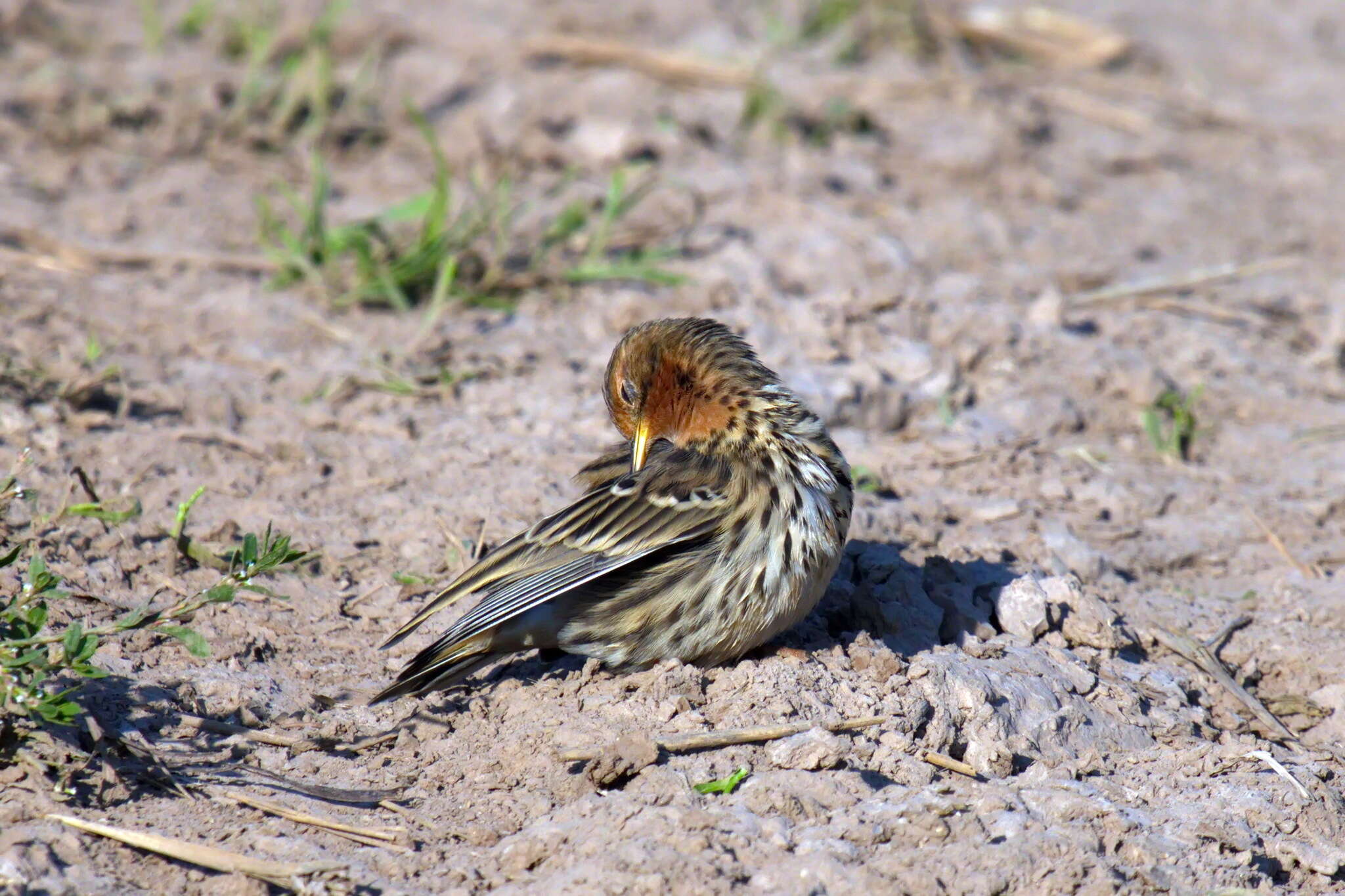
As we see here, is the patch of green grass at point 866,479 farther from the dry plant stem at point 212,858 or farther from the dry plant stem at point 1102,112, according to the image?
the dry plant stem at point 1102,112

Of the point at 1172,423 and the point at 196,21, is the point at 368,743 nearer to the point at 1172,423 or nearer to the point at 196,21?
the point at 1172,423

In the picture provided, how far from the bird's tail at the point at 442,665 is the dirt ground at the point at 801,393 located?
75 mm

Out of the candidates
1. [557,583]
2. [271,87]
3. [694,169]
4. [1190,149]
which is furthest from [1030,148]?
[557,583]

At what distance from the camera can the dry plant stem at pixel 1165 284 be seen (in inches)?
300

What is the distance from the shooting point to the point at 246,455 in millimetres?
5906

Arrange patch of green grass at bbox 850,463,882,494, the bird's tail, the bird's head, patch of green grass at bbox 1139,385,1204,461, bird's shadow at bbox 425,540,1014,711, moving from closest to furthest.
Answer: the bird's tail
bird's shadow at bbox 425,540,1014,711
the bird's head
patch of green grass at bbox 850,463,882,494
patch of green grass at bbox 1139,385,1204,461

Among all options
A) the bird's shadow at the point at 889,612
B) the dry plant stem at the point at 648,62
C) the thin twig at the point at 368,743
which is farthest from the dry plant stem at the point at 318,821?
the dry plant stem at the point at 648,62

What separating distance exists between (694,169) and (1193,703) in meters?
4.78

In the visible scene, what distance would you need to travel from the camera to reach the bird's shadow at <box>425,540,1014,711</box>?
4.85m

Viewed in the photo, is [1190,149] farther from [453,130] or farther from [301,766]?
[301,766]

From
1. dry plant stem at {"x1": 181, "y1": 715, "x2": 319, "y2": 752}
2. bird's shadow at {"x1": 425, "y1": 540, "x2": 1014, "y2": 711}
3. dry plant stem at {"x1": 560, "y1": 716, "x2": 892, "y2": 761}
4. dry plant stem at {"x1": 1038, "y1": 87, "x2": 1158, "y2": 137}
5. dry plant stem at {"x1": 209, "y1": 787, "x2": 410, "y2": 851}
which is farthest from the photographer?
dry plant stem at {"x1": 1038, "y1": 87, "x2": 1158, "y2": 137}

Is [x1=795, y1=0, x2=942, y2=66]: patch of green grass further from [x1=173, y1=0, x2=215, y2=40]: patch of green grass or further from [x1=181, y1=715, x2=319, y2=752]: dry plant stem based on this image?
[x1=181, y1=715, x2=319, y2=752]: dry plant stem

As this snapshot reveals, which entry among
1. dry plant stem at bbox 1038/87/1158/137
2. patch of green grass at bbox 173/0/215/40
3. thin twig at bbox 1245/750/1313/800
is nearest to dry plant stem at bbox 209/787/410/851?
thin twig at bbox 1245/750/1313/800

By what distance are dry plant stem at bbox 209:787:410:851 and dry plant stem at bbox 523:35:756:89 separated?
662 cm
